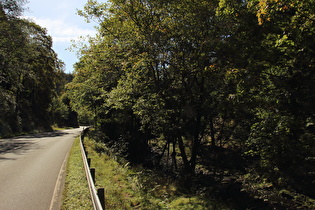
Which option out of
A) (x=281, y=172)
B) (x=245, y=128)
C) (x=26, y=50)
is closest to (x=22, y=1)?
(x=26, y=50)

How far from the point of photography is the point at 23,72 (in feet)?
89.0

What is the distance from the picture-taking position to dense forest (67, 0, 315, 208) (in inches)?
312

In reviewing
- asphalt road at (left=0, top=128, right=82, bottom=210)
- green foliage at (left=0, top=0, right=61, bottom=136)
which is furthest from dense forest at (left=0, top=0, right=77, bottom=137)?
asphalt road at (left=0, top=128, right=82, bottom=210)

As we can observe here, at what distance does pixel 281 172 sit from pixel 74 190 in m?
8.63

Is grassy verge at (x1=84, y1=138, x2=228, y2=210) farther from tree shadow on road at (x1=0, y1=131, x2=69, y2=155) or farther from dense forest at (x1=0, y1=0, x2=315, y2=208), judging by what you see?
tree shadow on road at (x1=0, y1=131, x2=69, y2=155)

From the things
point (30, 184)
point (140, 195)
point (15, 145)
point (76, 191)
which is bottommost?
point (140, 195)

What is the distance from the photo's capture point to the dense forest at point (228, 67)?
26.0ft

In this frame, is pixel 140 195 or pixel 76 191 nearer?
pixel 76 191

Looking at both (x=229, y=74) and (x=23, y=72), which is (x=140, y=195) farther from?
(x=23, y=72)

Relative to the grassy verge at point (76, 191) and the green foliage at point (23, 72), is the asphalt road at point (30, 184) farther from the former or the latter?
the green foliage at point (23, 72)

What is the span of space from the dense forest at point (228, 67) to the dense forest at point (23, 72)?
13805mm

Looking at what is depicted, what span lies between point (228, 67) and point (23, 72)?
2583cm

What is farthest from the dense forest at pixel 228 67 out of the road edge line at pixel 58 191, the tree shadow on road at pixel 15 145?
the tree shadow on road at pixel 15 145

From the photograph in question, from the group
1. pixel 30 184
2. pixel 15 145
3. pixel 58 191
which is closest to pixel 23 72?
pixel 15 145
